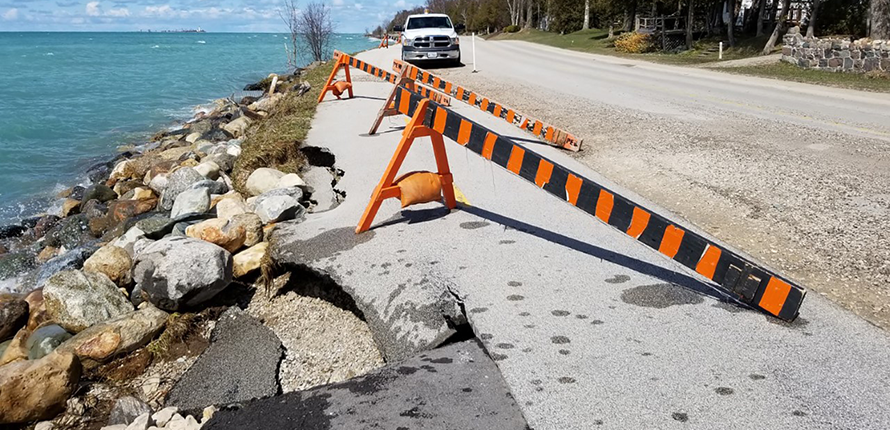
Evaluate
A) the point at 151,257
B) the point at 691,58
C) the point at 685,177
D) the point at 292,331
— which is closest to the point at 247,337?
the point at 292,331

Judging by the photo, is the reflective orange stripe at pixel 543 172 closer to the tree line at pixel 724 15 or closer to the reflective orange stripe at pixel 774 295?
the reflective orange stripe at pixel 774 295

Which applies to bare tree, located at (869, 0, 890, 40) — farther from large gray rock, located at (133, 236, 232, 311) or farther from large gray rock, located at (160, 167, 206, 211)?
large gray rock, located at (133, 236, 232, 311)

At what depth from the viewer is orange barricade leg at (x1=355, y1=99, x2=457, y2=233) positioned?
17.5ft

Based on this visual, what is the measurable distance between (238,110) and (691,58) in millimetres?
21500

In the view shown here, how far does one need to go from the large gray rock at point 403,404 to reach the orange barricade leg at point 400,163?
7.62ft

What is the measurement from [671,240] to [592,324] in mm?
801

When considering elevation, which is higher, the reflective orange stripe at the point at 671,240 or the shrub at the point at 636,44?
the shrub at the point at 636,44

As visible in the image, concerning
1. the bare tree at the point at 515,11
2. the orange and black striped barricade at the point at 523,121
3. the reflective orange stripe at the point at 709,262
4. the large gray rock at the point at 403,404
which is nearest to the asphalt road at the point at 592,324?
the large gray rock at the point at 403,404

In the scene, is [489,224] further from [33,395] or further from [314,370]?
[33,395]

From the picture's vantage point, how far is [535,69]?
2367 cm

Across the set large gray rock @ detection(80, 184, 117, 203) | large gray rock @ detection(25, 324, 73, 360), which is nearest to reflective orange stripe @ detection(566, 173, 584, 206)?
large gray rock @ detection(25, 324, 73, 360)

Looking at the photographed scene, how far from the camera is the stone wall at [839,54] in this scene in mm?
18875

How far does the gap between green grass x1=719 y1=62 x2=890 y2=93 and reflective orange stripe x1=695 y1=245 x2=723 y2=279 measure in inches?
634

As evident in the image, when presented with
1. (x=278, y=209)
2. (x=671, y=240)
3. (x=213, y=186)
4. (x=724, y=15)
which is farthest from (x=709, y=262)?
(x=724, y=15)
